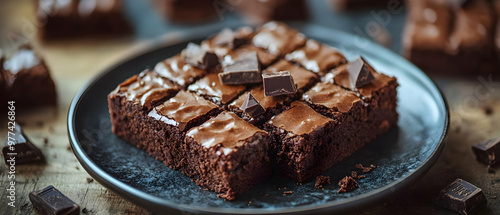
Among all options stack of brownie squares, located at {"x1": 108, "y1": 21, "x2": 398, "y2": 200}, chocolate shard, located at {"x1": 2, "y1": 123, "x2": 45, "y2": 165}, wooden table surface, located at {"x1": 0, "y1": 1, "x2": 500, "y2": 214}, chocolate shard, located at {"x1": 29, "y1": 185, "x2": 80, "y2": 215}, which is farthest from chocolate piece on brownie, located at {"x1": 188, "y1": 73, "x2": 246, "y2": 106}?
chocolate shard, located at {"x1": 2, "y1": 123, "x2": 45, "y2": 165}

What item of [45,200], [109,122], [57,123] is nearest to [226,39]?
[109,122]

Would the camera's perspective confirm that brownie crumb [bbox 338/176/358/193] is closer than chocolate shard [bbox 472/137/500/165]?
Yes

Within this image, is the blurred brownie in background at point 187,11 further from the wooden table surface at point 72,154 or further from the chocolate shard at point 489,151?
the chocolate shard at point 489,151

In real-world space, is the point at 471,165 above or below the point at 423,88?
below

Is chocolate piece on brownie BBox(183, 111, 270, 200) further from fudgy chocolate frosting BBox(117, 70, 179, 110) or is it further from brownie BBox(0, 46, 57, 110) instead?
brownie BBox(0, 46, 57, 110)

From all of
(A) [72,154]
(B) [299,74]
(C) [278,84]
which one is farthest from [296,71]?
(A) [72,154]

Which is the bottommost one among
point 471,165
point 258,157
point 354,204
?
point 471,165

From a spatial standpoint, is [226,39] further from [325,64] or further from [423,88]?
[423,88]
